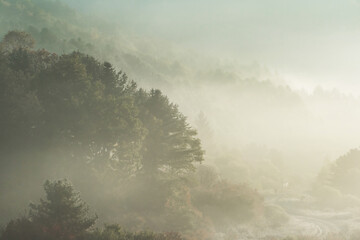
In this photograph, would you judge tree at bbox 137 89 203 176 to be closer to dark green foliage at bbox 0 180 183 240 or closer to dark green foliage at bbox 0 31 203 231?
dark green foliage at bbox 0 31 203 231

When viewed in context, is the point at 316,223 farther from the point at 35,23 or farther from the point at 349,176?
the point at 35,23

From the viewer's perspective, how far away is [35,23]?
A: 14825cm

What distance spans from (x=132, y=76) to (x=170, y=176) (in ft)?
292

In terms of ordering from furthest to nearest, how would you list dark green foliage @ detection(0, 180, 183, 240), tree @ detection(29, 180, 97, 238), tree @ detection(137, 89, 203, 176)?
tree @ detection(137, 89, 203, 176)
tree @ detection(29, 180, 97, 238)
dark green foliage @ detection(0, 180, 183, 240)

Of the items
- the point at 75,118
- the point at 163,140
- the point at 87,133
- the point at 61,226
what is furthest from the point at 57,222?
the point at 163,140

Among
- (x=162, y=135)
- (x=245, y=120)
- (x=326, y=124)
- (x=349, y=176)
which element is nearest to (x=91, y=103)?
(x=162, y=135)

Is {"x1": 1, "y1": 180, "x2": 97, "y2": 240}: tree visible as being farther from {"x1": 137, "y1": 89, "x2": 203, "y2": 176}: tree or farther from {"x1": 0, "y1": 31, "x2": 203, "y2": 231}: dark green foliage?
{"x1": 137, "y1": 89, "x2": 203, "y2": 176}: tree

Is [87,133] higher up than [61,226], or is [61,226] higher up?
[87,133]

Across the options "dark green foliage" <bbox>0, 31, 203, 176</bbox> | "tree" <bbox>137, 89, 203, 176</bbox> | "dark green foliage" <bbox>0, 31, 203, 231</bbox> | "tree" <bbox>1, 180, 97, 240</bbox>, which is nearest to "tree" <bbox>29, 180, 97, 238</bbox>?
"tree" <bbox>1, 180, 97, 240</bbox>

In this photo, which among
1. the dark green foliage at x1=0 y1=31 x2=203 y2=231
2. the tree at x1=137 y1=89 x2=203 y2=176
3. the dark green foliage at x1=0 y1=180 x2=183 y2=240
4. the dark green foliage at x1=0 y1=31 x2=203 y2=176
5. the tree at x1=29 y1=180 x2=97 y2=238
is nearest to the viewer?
the dark green foliage at x1=0 y1=180 x2=183 y2=240

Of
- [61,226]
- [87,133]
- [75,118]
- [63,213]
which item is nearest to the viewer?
[61,226]

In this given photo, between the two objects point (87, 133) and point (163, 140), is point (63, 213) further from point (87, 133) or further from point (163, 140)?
point (163, 140)

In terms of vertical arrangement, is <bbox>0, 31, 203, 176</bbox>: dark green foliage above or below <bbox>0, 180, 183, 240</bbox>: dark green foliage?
above

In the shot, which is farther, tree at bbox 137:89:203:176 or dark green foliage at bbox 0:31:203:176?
tree at bbox 137:89:203:176
